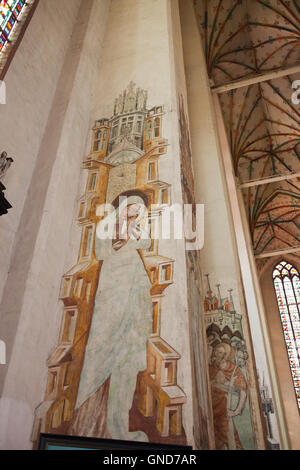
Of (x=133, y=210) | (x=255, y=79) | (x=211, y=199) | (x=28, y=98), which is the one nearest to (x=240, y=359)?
(x=133, y=210)

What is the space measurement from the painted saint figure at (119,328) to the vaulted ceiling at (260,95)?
8043mm

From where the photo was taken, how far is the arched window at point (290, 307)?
15.0m

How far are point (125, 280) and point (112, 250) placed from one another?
414 mm

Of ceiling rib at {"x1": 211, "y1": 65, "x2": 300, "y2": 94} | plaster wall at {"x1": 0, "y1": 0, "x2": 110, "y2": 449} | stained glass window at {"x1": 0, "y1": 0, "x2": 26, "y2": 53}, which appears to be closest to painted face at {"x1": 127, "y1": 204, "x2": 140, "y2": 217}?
plaster wall at {"x1": 0, "y1": 0, "x2": 110, "y2": 449}

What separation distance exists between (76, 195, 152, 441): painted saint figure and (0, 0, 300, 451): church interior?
0.01 meters

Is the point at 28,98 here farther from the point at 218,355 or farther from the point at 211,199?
the point at 218,355

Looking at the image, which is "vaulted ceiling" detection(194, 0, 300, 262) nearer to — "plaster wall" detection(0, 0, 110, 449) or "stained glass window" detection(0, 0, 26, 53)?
"plaster wall" detection(0, 0, 110, 449)

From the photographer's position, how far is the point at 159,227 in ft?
13.4

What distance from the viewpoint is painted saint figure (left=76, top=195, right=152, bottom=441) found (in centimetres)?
317

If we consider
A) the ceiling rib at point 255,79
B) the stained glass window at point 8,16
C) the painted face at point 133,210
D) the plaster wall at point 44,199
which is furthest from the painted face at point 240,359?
the ceiling rib at point 255,79

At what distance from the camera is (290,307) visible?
1634 cm

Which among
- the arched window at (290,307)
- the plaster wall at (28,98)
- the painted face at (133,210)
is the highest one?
the arched window at (290,307)

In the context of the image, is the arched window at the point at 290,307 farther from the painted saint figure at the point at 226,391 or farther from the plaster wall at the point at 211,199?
the painted saint figure at the point at 226,391
